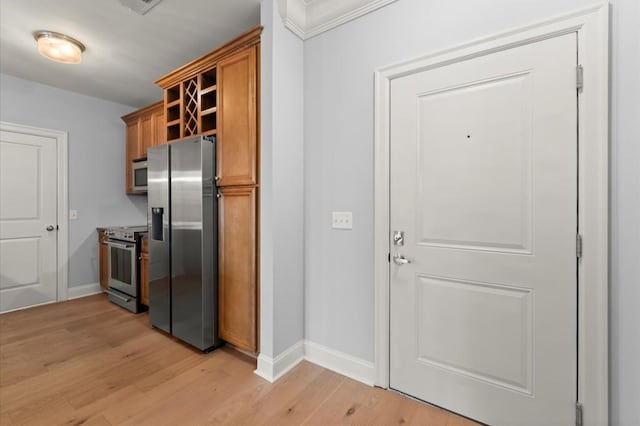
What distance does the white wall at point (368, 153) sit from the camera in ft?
3.96

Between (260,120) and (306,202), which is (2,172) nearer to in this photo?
(260,120)

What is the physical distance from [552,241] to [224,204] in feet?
6.97

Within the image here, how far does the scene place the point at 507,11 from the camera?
1.43 metres

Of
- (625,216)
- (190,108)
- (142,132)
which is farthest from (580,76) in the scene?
(142,132)

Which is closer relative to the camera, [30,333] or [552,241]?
[552,241]

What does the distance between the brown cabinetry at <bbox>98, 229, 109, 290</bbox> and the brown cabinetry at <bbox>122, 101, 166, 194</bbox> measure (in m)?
0.71

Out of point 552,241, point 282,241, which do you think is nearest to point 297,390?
point 282,241

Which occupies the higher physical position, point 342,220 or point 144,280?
point 342,220

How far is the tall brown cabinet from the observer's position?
207 cm

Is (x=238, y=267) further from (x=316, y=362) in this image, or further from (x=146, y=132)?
(x=146, y=132)

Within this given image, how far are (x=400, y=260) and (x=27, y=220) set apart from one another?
421 centimetres

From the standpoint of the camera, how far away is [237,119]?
7.11ft

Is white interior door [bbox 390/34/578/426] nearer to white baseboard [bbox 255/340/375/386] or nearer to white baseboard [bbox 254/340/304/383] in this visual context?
white baseboard [bbox 255/340/375/386]

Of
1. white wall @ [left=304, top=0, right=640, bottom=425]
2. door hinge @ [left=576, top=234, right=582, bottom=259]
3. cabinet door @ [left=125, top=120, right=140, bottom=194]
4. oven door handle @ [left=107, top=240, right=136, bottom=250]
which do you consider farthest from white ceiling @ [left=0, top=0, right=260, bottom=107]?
door hinge @ [left=576, top=234, right=582, bottom=259]
